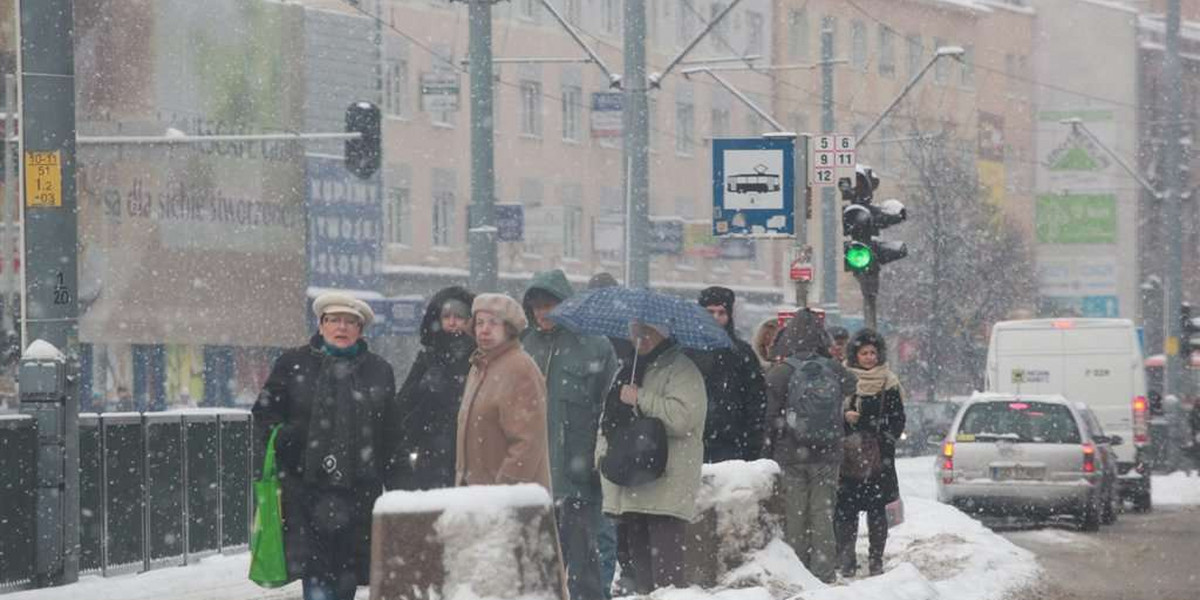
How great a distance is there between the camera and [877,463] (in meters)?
17.2

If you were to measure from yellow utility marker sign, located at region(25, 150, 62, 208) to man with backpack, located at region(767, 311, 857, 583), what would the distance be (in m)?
Answer: 5.04

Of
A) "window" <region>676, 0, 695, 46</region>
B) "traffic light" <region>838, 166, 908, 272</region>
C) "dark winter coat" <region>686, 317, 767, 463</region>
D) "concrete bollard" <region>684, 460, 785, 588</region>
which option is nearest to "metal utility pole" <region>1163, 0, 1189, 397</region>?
"window" <region>676, 0, 695, 46</region>

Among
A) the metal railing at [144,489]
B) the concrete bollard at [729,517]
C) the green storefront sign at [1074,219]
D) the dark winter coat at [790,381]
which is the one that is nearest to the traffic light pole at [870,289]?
the dark winter coat at [790,381]

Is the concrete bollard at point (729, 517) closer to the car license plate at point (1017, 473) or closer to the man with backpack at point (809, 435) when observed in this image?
the man with backpack at point (809, 435)

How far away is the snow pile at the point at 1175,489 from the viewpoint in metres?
34.9

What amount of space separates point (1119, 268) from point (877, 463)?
6961cm

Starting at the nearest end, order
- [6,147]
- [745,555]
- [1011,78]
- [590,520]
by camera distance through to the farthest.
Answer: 1. [590,520]
2. [745,555]
3. [6,147]
4. [1011,78]

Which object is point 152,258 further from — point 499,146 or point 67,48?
point 67,48

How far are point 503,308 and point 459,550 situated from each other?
255 centimetres

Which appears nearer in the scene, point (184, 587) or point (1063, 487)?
point (184, 587)

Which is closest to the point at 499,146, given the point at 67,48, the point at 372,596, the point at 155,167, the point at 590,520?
the point at 155,167

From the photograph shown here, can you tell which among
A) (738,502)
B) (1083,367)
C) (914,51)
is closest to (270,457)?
(738,502)

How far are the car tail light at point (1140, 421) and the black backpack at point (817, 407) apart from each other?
1762 centimetres

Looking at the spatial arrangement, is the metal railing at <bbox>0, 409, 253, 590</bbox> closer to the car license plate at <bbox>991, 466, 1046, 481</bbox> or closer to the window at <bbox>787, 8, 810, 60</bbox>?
the car license plate at <bbox>991, 466, 1046, 481</bbox>
